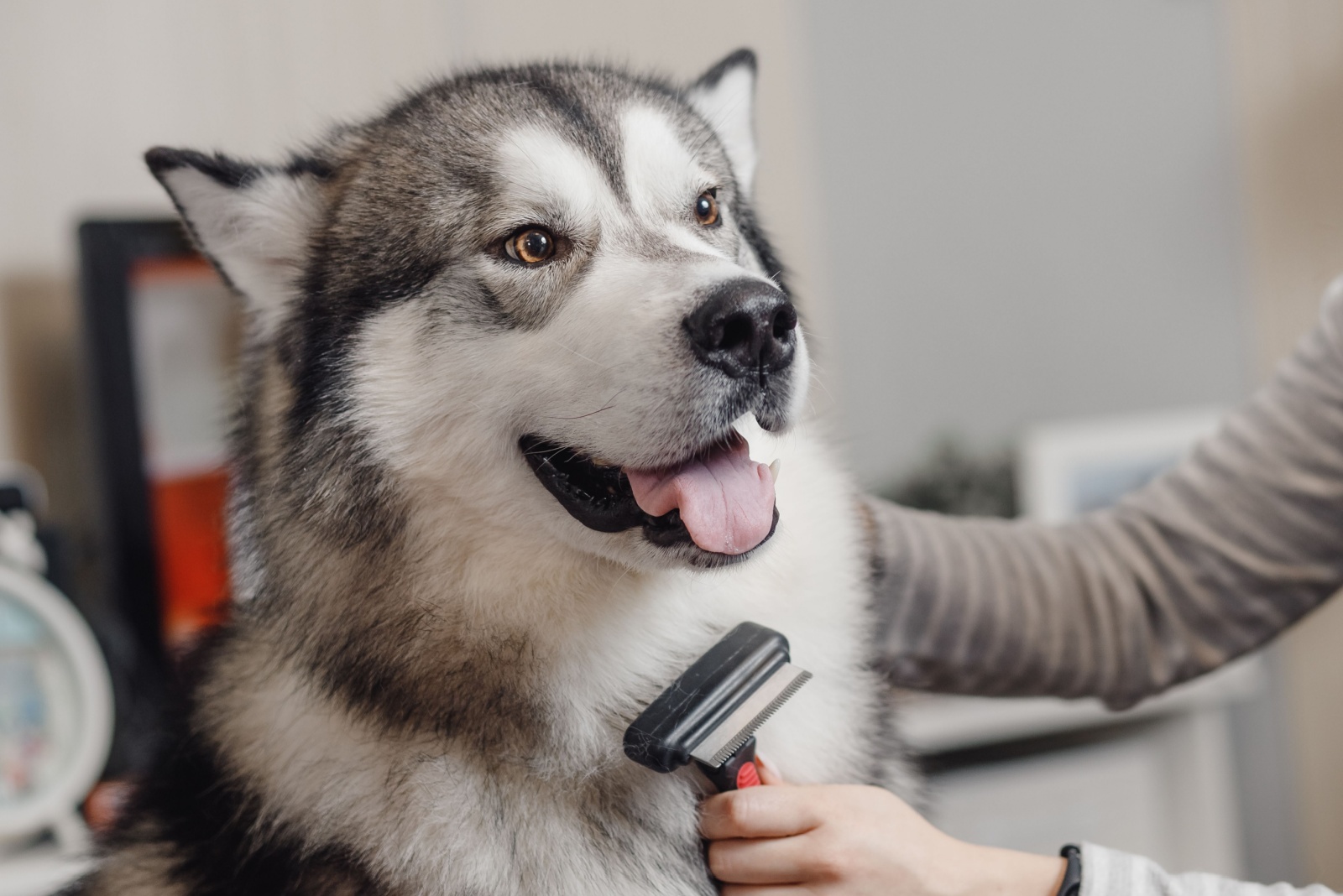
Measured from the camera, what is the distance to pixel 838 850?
32.6 inches

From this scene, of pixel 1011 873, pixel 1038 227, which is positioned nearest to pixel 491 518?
pixel 1011 873

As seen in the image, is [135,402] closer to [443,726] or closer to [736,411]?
[443,726]

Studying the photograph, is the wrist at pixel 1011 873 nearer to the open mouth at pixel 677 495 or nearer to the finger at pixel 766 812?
the finger at pixel 766 812

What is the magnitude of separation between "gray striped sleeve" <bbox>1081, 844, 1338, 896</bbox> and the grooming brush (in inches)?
11.8

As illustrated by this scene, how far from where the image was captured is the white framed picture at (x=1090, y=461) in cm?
268

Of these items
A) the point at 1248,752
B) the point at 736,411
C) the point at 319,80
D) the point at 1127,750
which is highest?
the point at 319,80

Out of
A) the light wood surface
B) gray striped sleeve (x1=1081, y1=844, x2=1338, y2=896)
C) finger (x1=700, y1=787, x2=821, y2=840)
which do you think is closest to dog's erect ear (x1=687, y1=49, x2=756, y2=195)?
finger (x1=700, y1=787, x2=821, y2=840)

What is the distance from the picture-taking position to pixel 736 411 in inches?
35.3

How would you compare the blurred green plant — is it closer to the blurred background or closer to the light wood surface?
the blurred background

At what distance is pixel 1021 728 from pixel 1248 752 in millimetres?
966

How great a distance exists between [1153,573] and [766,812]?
687 mm

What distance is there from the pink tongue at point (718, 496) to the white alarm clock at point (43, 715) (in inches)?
55.0

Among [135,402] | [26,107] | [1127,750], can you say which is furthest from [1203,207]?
[26,107]

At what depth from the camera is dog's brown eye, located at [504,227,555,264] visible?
3.28ft
